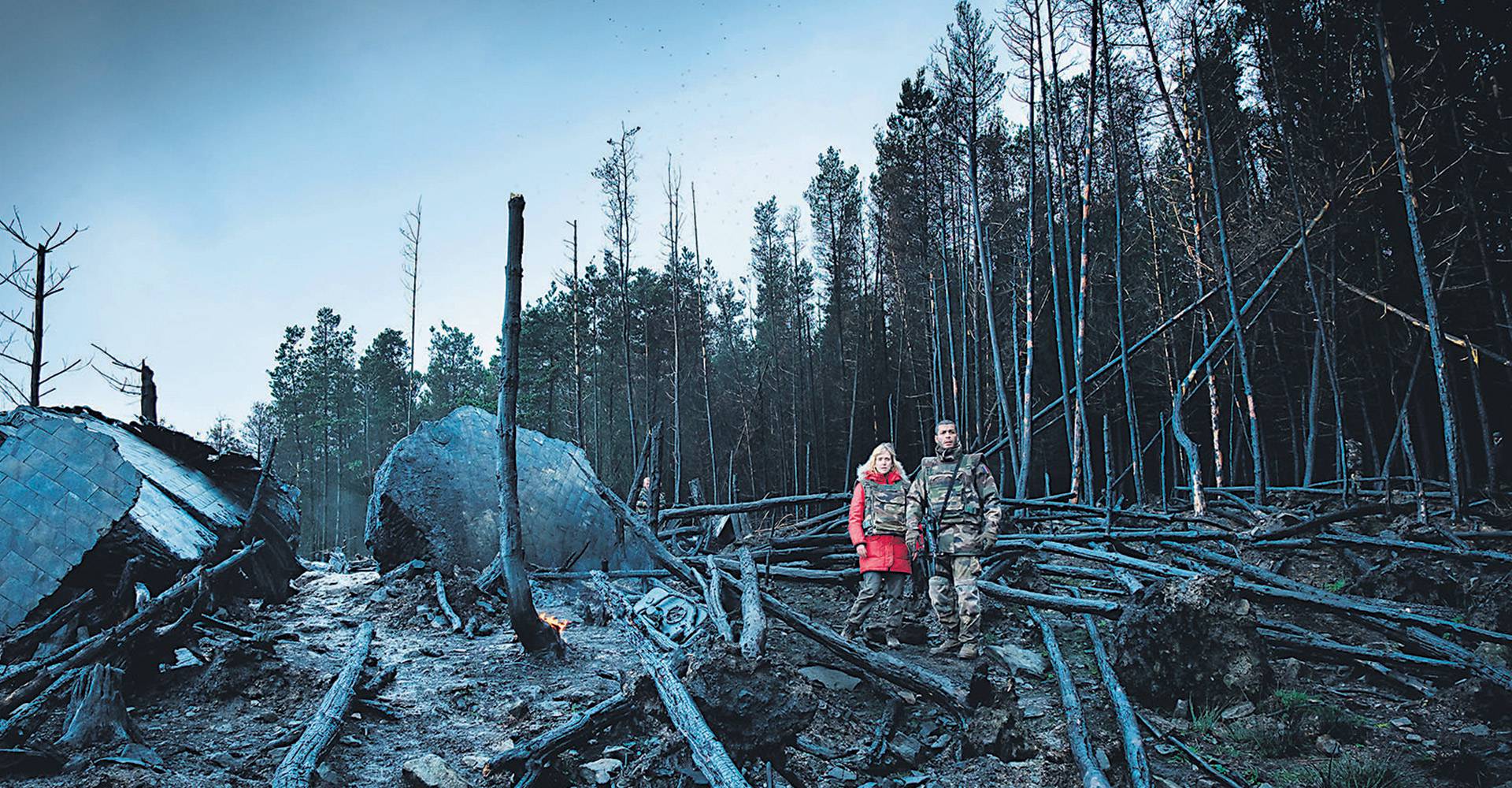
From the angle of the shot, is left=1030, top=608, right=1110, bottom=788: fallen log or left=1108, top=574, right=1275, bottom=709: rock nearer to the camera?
left=1030, top=608, right=1110, bottom=788: fallen log

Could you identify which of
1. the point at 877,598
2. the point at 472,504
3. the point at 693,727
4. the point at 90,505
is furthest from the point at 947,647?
the point at 90,505

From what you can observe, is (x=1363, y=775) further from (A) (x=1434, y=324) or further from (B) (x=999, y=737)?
(A) (x=1434, y=324)

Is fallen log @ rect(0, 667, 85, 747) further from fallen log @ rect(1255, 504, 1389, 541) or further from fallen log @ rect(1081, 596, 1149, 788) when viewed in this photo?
fallen log @ rect(1255, 504, 1389, 541)

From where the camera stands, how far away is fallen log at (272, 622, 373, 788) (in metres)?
2.92

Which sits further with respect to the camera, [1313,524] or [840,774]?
[1313,524]

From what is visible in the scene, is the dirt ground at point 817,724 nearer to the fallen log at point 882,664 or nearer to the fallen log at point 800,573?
the fallen log at point 882,664

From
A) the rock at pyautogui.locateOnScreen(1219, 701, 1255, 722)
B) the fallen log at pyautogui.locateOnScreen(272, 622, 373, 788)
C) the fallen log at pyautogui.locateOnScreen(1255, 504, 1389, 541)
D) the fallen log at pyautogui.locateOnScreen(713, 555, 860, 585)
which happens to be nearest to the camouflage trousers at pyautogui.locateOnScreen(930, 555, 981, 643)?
the fallen log at pyautogui.locateOnScreen(713, 555, 860, 585)

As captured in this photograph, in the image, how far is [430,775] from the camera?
304 cm

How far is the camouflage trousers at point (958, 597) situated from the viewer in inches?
210

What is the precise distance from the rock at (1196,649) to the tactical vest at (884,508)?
6.27 ft

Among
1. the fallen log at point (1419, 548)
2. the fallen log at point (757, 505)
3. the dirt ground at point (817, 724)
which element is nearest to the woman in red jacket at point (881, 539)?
the dirt ground at point (817, 724)

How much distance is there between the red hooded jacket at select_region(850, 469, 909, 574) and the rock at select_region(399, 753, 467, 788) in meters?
3.46

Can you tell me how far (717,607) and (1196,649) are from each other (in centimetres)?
324

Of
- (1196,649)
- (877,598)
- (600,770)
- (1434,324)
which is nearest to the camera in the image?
(600,770)
